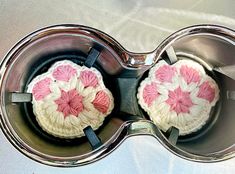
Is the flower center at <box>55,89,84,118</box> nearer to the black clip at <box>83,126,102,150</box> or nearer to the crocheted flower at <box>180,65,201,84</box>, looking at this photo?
the black clip at <box>83,126,102,150</box>

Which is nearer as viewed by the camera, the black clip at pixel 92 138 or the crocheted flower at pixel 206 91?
the black clip at pixel 92 138

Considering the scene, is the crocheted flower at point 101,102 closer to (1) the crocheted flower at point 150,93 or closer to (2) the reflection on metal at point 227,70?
(1) the crocheted flower at point 150,93

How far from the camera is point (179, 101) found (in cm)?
97

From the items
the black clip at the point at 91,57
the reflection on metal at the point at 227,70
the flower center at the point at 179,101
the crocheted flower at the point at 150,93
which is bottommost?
the flower center at the point at 179,101

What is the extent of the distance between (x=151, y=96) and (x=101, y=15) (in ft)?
0.61

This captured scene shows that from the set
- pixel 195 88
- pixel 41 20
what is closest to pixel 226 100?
pixel 195 88

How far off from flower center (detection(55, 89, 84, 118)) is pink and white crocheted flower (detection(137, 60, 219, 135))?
0.12 metres

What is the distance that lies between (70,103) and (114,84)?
10 cm

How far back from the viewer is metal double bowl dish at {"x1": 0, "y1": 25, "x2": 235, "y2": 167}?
854 mm

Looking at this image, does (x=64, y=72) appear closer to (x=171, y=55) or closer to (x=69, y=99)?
(x=69, y=99)

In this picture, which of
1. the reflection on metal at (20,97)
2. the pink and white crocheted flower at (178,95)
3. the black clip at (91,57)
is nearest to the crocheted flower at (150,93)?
the pink and white crocheted flower at (178,95)

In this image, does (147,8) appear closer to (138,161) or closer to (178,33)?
(178,33)

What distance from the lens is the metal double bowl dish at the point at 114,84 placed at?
854 millimetres

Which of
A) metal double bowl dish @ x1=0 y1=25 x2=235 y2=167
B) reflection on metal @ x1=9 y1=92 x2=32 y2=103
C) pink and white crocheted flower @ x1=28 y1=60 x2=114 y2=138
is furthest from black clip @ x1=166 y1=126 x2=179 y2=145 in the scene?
reflection on metal @ x1=9 y1=92 x2=32 y2=103
